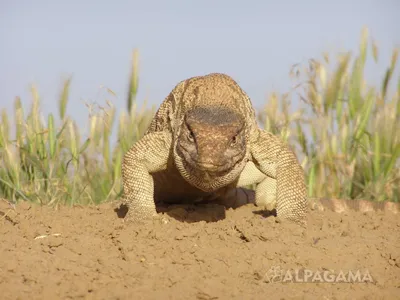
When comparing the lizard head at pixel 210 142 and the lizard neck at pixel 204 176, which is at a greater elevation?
the lizard head at pixel 210 142

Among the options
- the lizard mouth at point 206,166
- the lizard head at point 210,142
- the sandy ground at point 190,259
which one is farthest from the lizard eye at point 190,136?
the sandy ground at point 190,259

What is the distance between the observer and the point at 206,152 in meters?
7.04

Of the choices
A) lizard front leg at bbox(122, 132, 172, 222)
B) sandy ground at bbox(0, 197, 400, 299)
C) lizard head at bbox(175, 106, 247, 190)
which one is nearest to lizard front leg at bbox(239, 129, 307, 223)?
sandy ground at bbox(0, 197, 400, 299)

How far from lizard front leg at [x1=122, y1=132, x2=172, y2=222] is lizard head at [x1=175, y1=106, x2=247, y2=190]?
2.24ft

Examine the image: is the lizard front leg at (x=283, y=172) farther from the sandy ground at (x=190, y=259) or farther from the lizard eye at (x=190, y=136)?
the lizard eye at (x=190, y=136)

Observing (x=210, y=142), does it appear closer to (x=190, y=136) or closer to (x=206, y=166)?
(x=206, y=166)

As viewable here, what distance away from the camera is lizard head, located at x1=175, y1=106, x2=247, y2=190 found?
7.07 meters

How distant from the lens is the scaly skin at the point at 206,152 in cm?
725

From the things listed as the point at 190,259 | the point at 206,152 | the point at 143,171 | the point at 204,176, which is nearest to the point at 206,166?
the point at 206,152

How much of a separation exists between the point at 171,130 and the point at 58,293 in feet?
9.54

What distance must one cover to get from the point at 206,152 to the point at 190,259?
1.00 metres

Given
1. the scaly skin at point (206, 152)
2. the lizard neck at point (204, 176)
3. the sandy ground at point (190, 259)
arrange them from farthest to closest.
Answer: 1. the lizard neck at point (204, 176)
2. the scaly skin at point (206, 152)
3. the sandy ground at point (190, 259)

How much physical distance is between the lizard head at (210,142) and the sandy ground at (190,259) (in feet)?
2.33

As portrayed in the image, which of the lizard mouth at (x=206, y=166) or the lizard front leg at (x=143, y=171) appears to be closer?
the lizard mouth at (x=206, y=166)
